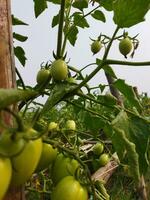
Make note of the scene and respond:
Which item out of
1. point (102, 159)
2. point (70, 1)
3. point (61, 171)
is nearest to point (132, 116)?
point (61, 171)

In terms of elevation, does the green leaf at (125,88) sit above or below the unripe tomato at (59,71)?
below

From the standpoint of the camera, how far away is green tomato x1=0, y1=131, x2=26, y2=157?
18.4 inches

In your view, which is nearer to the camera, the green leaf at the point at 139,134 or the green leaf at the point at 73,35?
the green leaf at the point at 139,134

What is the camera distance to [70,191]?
0.60 m

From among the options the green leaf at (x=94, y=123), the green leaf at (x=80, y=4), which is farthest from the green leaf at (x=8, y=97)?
the green leaf at (x=80, y=4)

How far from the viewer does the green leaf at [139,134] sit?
0.77 metres

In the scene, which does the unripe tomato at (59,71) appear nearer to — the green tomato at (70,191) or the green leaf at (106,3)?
the green tomato at (70,191)

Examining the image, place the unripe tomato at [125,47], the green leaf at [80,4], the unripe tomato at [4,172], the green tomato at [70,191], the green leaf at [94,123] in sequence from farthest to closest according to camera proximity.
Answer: the green leaf at [80,4] < the unripe tomato at [125,47] < the green leaf at [94,123] < the green tomato at [70,191] < the unripe tomato at [4,172]

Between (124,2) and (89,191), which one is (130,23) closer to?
(124,2)

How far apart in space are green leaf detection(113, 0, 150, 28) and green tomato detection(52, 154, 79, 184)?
9.2 inches

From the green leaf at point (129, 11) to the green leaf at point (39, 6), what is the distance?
0.51m

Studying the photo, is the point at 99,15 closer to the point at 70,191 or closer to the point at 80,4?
the point at 80,4

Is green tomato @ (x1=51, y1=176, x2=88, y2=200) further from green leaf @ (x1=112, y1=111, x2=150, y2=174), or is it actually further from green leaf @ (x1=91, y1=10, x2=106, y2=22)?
green leaf @ (x1=91, y1=10, x2=106, y2=22)

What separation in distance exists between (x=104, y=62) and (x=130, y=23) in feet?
0.24
